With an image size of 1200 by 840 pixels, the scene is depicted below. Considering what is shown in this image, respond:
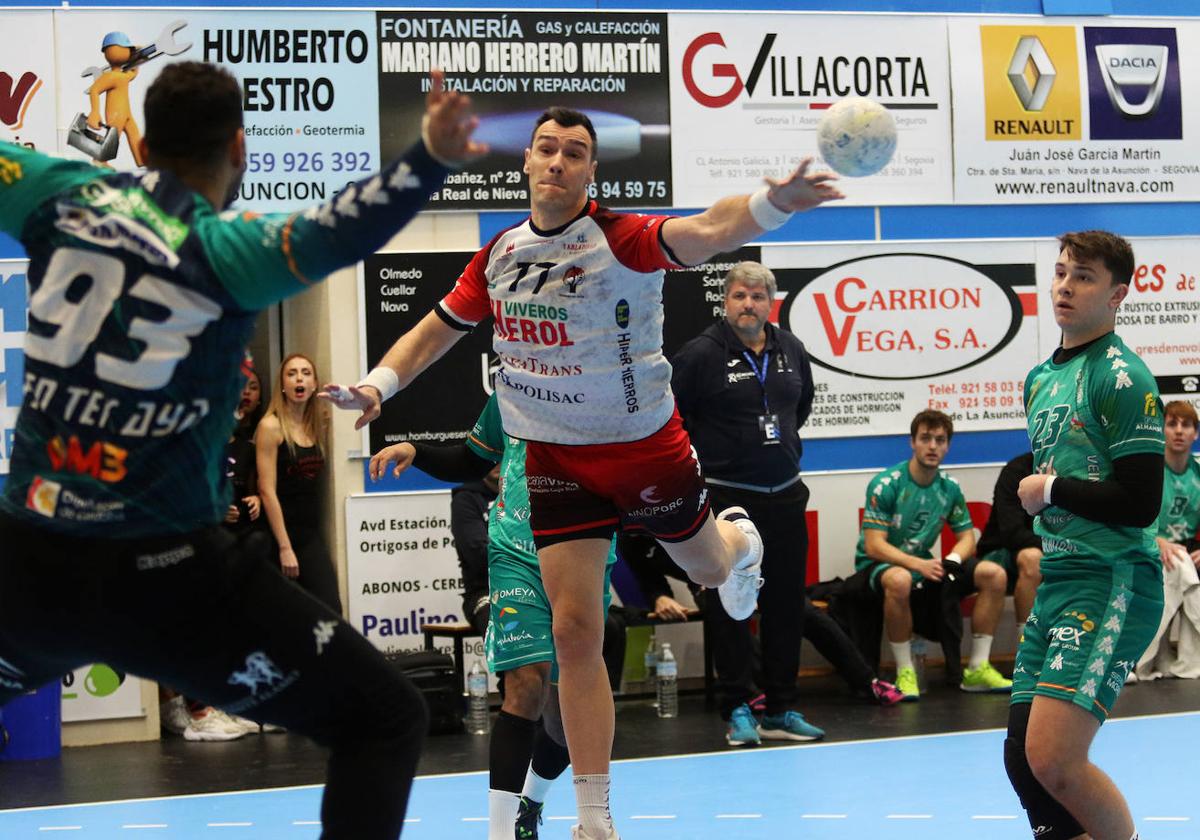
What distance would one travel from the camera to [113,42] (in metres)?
9.05

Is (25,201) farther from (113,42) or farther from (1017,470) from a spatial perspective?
(1017,470)

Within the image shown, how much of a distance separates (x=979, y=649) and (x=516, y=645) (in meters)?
5.05

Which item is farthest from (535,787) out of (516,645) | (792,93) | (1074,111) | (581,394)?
(1074,111)

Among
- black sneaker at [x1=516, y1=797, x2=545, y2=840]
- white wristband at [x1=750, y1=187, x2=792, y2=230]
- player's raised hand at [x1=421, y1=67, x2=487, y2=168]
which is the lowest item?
black sneaker at [x1=516, y1=797, x2=545, y2=840]

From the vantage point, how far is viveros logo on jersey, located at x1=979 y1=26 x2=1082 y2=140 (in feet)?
33.8

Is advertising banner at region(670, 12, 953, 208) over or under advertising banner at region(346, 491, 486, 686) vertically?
over

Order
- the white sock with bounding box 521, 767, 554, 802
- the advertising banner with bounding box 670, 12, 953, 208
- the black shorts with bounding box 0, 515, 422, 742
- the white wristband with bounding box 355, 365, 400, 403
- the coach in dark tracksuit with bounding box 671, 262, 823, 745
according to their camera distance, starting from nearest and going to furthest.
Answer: the black shorts with bounding box 0, 515, 422, 742, the white wristband with bounding box 355, 365, 400, 403, the white sock with bounding box 521, 767, 554, 802, the coach in dark tracksuit with bounding box 671, 262, 823, 745, the advertising banner with bounding box 670, 12, 953, 208

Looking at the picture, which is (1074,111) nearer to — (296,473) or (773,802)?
(296,473)

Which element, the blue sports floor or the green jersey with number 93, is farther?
the blue sports floor

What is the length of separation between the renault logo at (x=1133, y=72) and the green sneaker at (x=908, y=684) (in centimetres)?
435

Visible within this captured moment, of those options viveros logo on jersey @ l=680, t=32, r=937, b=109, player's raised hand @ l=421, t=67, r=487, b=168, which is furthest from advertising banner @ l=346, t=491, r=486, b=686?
player's raised hand @ l=421, t=67, r=487, b=168

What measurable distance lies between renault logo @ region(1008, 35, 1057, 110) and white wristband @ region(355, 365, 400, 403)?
22.8ft

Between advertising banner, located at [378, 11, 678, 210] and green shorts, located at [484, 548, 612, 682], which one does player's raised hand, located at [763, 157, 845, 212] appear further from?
advertising banner, located at [378, 11, 678, 210]

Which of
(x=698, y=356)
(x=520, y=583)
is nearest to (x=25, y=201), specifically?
(x=520, y=583)
